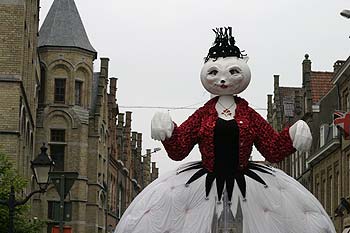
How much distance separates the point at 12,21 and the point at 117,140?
39.2 metres

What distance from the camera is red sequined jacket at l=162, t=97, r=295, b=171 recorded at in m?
8.19

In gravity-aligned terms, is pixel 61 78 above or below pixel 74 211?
above

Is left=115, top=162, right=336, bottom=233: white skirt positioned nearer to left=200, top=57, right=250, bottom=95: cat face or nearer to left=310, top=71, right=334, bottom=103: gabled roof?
left=200, top=57, right=250, bottom=95: cat face

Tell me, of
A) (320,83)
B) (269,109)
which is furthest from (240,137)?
(269,109)

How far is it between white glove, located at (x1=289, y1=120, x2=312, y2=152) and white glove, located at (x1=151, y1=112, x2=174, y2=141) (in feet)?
3.75

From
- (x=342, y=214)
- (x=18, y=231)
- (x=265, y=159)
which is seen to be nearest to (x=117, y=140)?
(x=342, y=214)

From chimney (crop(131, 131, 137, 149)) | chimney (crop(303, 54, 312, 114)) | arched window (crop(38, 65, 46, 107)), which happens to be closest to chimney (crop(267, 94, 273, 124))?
chimney (crop(303, 54, 312, 114))

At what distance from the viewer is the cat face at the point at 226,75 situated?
835 centimetres

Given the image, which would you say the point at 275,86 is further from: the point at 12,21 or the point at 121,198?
the point at 12,21

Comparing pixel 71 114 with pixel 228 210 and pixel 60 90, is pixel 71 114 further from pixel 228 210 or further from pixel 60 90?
pixel 228 210

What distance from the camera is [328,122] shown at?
4238 cm

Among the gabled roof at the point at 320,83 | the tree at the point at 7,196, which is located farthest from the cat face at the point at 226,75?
the gabled roof at the point at 320,83

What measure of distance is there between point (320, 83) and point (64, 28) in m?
15.3

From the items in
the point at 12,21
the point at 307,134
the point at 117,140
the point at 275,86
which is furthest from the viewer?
the point at 117,140
